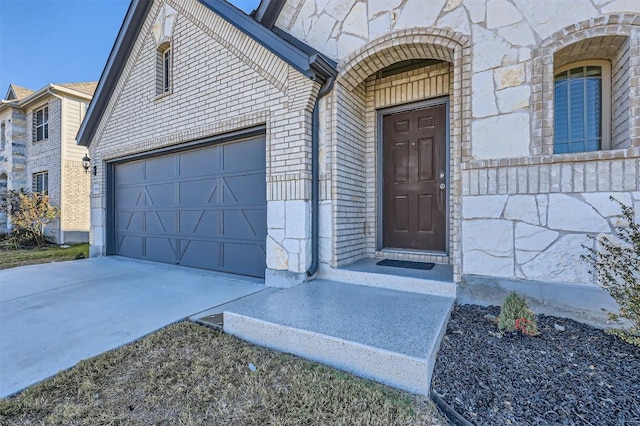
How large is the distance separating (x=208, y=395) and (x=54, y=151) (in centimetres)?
1357

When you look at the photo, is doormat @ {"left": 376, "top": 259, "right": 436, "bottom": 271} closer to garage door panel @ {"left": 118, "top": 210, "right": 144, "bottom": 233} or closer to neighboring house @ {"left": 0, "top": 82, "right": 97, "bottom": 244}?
garage door panel @ {"left": 118, "top": 210, "right": 144, "bottom": 233}

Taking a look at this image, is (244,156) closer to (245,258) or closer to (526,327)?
(245,258)

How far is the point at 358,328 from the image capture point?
2453 mm

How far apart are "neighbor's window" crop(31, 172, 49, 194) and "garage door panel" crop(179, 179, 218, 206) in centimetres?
1011

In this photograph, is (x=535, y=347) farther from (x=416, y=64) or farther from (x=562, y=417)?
(x=416, y=64)

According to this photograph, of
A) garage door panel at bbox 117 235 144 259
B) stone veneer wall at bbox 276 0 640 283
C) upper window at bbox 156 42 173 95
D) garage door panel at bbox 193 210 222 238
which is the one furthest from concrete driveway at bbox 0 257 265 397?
upper window at bbox 156 42 173 95

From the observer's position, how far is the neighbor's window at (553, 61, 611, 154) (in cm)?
319

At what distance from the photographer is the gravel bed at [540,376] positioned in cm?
168

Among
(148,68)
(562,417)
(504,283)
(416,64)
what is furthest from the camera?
(148,68)

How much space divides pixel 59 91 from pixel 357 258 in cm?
1277

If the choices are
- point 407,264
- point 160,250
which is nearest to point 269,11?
point 407,264

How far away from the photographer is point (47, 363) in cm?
232

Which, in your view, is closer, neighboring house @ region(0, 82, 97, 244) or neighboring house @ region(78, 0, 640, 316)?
Answer: neighboring house @ region(78, 0, 640, 316)

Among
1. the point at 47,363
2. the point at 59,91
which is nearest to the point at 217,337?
the point at 47,363
